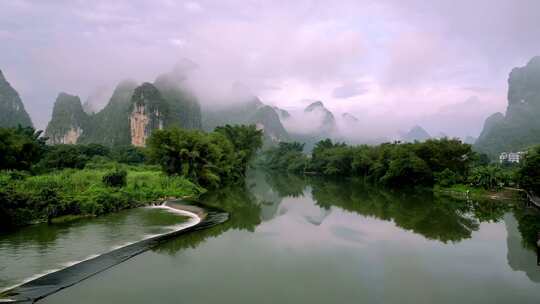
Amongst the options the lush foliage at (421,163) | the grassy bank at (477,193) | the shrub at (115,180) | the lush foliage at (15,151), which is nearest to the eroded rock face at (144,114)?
the lush foliage at (421,163)

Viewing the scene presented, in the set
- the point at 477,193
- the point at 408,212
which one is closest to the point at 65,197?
the point at 408,212

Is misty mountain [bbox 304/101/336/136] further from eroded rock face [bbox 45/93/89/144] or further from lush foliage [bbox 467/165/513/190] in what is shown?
lush foliage [bbox 467/165/513/190]

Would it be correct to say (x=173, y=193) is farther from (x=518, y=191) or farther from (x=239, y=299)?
(x=518, y=191)

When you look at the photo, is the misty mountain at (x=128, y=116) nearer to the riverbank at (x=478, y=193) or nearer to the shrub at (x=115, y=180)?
the shrub at (x=115, y=180)

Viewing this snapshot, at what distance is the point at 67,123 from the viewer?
8856 cm

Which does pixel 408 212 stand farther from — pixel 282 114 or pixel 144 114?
pixel 282 114

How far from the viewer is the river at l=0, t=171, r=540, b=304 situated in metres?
8.88

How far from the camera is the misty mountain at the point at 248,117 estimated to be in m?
133

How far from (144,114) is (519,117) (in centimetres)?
9683

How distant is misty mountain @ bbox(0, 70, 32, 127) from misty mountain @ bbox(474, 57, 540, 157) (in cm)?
9546

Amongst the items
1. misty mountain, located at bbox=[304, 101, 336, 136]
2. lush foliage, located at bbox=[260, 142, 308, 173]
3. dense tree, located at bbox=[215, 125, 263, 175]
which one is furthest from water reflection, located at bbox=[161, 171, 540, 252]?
misty mountain, located at bbox=[304, 101, 336, 136]

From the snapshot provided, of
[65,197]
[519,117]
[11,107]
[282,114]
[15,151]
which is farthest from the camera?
[282,114]

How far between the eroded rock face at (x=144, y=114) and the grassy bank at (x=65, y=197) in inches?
2313

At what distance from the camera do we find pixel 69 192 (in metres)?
17.8
